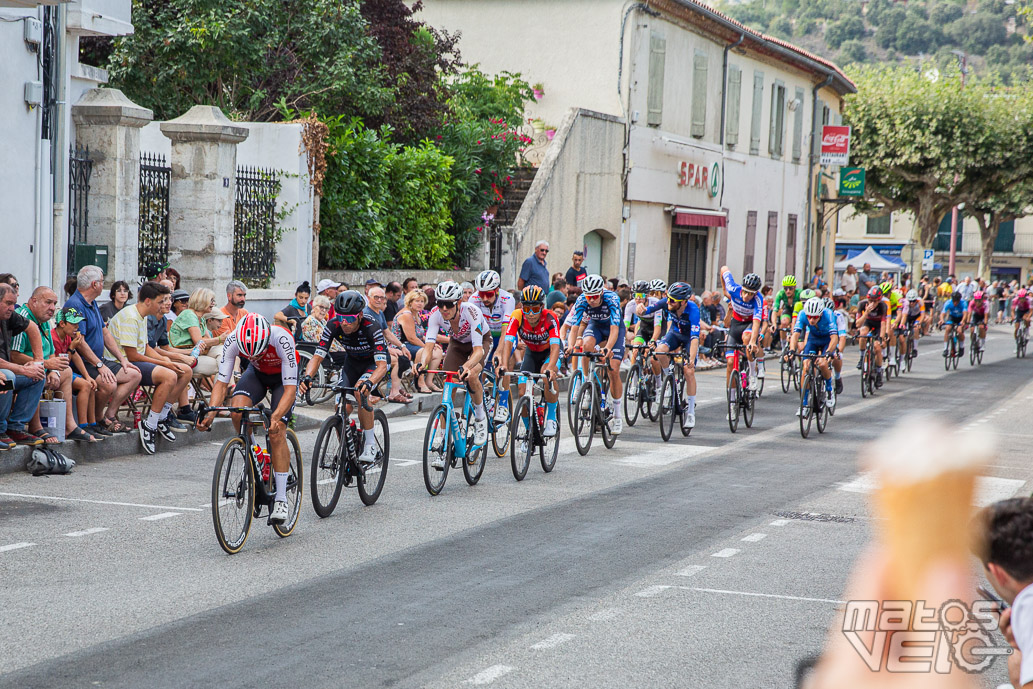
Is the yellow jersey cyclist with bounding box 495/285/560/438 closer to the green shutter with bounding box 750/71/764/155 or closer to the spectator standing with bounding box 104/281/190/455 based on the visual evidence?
the spectator standing with bounding box 104/281/190/455

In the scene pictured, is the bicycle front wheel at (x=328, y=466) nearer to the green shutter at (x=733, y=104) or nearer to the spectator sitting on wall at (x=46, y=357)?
the spectator sitting on wall at (x=46, y=357)

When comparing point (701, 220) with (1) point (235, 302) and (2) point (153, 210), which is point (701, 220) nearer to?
(2) point (153, 210)

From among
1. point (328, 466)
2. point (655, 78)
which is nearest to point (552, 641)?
point (328, 466)

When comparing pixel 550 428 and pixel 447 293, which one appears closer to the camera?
pixel 447 293

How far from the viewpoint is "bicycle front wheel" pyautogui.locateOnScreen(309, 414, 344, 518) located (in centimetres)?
915

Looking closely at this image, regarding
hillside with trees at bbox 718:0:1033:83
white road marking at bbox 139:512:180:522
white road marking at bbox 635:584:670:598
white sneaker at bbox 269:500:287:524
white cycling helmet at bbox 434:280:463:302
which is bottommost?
white road marking at bbox 139:512:180:522

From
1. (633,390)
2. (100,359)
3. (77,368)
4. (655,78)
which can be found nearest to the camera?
(77,368)

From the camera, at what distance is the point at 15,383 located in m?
10.6

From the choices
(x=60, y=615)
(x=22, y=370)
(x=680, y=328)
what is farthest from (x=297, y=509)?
(x=680, y=328)

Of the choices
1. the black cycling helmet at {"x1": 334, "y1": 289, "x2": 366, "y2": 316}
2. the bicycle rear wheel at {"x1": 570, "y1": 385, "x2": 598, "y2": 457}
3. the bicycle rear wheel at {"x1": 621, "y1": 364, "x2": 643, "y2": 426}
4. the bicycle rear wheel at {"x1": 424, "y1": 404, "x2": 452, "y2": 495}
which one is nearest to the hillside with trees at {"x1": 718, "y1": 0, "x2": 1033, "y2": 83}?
the bicycle rear wheel at {"x1": 621, "y1": 364, "x2": 643, "y2": 426}

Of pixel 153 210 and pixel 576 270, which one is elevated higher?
pixel 153 210

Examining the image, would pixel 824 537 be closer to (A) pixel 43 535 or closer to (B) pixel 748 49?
(A) pixel 43 535

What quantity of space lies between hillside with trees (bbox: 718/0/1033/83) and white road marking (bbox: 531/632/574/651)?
147889 millimetres

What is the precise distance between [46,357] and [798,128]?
35683mm
